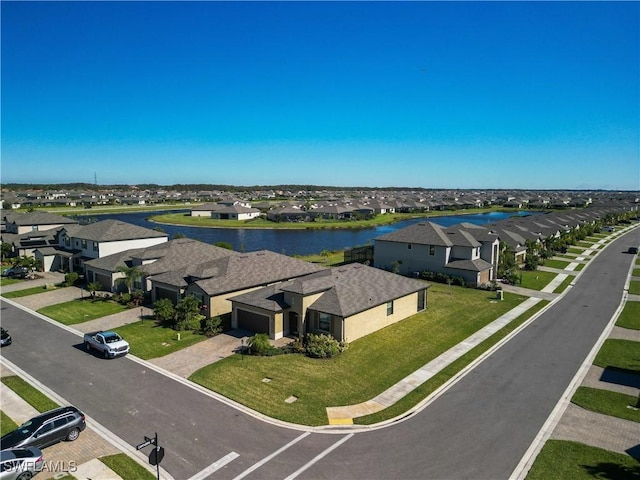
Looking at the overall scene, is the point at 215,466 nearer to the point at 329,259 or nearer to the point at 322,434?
the point at 322,434

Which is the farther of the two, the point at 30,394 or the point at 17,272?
the point at 17,272

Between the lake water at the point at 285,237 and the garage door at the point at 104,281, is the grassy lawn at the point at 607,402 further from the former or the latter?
the lake water at the point at 285,237

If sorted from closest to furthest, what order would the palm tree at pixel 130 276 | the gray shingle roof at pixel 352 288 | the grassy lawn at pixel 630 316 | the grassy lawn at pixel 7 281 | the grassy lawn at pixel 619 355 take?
the grassy lawn at pixel 619 355, the gray shingle roof at pixel 352 288, the grassy lawn at pixel 630 316, the palm tree at pixel 130 276, the grassy lawn at pixel 7 281

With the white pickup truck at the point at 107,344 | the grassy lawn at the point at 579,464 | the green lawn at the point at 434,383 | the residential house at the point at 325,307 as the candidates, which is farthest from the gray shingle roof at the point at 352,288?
the grassy lawn at the point at 579,464

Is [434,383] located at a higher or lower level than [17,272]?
lower

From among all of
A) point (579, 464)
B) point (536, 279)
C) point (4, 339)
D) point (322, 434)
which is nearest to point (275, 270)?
point (4, 339)

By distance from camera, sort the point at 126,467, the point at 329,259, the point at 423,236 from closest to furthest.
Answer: the point at 126,467
the point at 423,236
the point at 329,259
